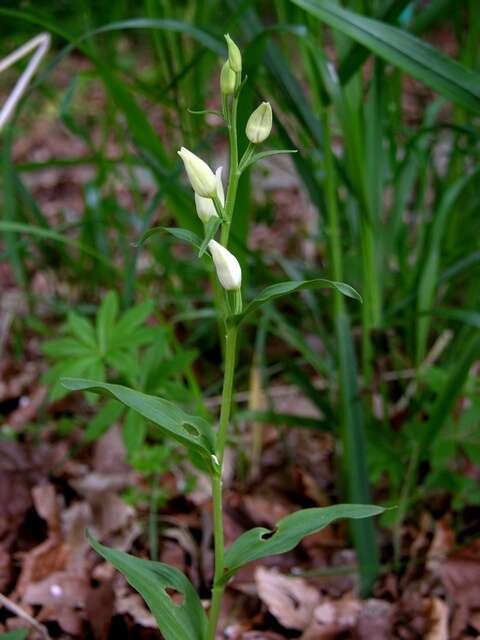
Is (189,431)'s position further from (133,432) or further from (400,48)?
(400,48)

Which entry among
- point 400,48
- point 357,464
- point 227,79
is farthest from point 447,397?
point 227,79

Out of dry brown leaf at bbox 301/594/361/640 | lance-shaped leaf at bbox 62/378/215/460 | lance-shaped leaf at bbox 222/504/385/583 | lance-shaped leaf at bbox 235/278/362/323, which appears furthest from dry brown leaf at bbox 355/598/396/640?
lance-shaped leaf at bbox 235/278/362/323

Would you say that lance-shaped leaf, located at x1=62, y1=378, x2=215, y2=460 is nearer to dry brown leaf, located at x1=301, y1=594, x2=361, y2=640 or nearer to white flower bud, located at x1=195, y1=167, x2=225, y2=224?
white flower bud, located at x1=195, y1=167, x2=225, y2=224

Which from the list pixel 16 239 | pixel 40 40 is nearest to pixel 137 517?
pixel 16 239

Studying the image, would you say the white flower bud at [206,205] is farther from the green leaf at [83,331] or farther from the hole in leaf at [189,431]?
the green leaf at [83,331]

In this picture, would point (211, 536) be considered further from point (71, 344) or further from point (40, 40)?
point (40, 40)
